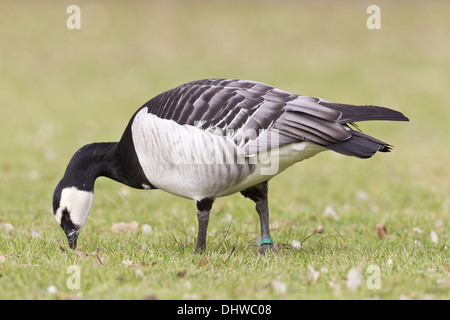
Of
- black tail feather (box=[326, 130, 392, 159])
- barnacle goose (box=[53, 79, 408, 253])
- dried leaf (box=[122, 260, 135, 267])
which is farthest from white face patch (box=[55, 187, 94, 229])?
black tail feather (box=[326, 130, 392, 159])

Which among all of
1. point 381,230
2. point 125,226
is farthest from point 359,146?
point 125,226

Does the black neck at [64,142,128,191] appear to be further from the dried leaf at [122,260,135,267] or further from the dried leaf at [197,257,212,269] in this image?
the dried leaf at [197,257,212,269]

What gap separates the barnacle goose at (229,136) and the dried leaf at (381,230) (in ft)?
5.76

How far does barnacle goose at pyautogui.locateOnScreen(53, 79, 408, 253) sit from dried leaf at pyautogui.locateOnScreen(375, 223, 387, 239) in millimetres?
1755

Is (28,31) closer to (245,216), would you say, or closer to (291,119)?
(245,216)

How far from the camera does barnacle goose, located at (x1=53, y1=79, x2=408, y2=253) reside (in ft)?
17.3

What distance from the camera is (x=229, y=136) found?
209 inches

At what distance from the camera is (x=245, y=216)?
25.5 ft

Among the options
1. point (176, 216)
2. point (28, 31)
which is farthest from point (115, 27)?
point (176, 216)

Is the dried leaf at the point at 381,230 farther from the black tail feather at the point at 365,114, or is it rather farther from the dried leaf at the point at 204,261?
the dried leaf at the point at 204,261

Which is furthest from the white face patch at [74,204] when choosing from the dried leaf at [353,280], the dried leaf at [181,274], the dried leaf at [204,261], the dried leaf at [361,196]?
the dried leaf at [361,196]

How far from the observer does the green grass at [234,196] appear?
475 cm

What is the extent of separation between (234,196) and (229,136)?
13.1 feet
